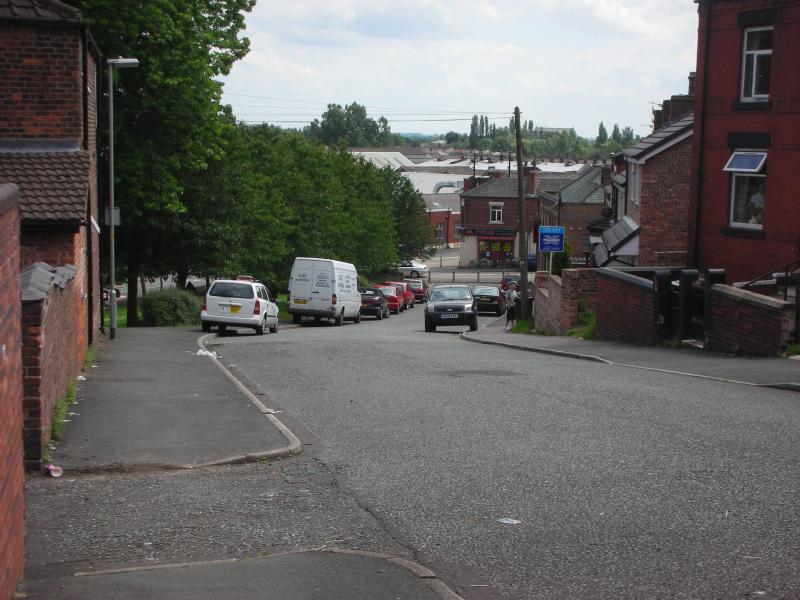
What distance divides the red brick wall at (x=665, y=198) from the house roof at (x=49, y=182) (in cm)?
2183

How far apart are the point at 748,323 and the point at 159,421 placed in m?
12.4

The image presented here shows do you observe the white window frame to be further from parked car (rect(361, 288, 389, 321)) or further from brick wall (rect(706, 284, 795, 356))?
parked car (rect(361, 288, 389, 321))

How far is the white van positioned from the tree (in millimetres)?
6366

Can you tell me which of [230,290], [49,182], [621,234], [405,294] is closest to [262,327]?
[230,290]

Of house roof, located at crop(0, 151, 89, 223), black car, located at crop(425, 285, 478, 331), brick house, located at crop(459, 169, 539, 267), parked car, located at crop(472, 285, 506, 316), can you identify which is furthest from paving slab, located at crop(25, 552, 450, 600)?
brick house, located at crop(459, 169, 539, 267)

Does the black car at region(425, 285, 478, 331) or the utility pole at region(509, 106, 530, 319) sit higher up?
the utility pole at region(509, 106, 530, 319)

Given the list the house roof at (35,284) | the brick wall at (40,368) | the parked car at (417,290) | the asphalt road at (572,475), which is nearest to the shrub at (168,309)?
the asphalt road at (572,475)

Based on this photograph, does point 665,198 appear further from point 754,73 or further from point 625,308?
point 625,308

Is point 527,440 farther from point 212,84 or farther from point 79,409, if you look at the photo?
point 212,84

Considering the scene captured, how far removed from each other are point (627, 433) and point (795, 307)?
340 inches

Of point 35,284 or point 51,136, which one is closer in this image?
point 35,284

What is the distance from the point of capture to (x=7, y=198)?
6.07 metres

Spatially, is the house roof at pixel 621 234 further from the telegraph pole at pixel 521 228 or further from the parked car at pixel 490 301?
the parked car at pixel 490 301

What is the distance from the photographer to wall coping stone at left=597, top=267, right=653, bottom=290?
78.9ft
